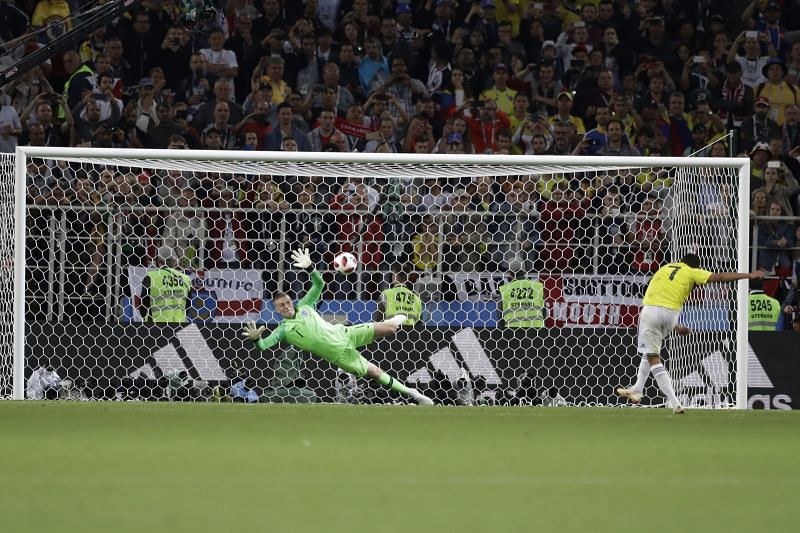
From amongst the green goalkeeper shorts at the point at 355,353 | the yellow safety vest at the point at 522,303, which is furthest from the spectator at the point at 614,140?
the green goalkeeper shorts at the point at 355,353

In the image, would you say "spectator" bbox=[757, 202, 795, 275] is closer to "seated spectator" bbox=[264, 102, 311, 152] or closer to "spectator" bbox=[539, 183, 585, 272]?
"spectator" bbox=[539, 183, 585, 272]

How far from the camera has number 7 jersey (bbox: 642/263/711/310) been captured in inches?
461

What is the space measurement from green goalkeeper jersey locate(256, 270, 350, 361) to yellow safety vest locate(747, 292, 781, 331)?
5044 mm

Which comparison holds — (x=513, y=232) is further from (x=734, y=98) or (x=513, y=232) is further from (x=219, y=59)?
(x=734, y=98)

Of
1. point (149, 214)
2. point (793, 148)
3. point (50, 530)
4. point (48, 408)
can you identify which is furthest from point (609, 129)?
point (50, 530)

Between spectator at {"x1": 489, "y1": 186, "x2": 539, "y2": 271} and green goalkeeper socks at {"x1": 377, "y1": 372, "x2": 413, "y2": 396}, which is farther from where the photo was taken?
spectator at {"x1": 489, "y1": 186, "x2": 539, "y2": 271}

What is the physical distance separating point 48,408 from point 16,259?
2.34 metres

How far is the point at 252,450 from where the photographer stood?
7.03 metres

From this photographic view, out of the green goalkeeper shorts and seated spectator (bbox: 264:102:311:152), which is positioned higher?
seated spectator (bbox: 264:102:311:152)

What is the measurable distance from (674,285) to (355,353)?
3.16 meters

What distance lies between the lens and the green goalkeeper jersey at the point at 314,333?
12031 millimetres

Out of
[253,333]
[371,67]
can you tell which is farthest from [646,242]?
[371,67]

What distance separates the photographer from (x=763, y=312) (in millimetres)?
14266

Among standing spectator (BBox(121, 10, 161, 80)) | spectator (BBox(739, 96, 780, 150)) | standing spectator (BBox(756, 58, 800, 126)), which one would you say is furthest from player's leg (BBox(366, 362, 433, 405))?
standing spectator (BBox(756, 58, 800, 126))
